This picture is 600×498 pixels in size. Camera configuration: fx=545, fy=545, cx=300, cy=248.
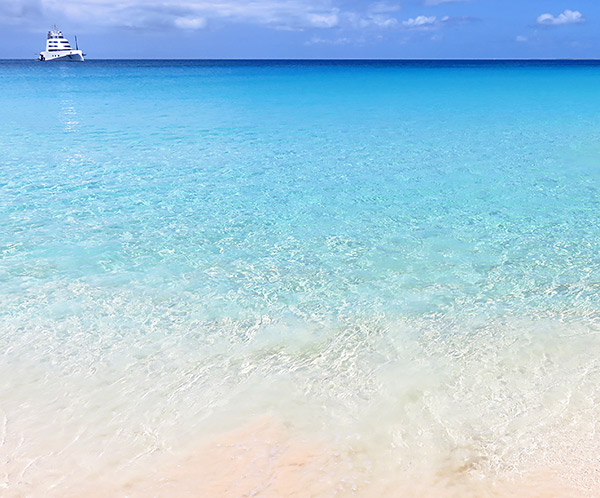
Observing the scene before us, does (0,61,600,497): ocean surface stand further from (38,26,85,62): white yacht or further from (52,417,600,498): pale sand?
(38,26,85,62): white yacht

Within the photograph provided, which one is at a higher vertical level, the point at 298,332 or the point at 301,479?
the point at 298,332

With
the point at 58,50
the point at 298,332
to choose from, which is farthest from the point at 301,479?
the point at 58,50

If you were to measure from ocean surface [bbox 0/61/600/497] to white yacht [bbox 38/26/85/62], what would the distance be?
111 m

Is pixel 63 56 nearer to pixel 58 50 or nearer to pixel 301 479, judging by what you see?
pixel 58 50

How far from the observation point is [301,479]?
126 inches

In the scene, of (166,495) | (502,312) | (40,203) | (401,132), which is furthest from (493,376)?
(401,132)

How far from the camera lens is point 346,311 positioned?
5.18 m

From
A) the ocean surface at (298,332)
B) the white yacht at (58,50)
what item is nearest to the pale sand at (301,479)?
the ocean surface at (298,332)

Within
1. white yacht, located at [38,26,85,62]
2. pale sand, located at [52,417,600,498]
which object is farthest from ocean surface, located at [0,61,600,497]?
white yacht, located at [38,26,85,62]

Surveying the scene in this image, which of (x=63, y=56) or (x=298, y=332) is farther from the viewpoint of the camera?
(x=63, y=56)

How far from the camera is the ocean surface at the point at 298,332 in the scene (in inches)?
131

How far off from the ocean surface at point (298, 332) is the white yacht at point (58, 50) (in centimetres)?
11109

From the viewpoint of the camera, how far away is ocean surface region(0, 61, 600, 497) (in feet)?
10.9

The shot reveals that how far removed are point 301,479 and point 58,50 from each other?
121463mm
